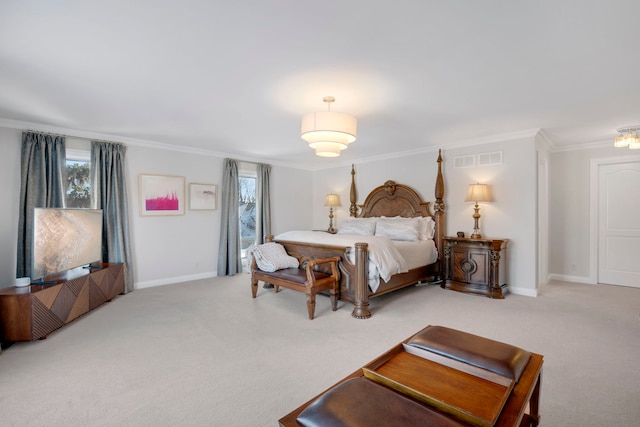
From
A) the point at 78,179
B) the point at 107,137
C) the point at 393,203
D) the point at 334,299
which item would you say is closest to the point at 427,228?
the point at 393,203

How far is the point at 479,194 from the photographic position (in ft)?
15.1

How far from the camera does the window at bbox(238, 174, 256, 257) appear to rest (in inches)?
253

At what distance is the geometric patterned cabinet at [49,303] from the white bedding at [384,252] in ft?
8.30

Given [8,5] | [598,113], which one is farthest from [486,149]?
[8,5]

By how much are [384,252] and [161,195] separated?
12.6 feet

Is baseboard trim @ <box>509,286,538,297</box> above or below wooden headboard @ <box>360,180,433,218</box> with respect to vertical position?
below

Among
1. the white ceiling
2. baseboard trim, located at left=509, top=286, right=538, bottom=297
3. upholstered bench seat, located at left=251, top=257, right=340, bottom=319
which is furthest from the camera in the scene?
baseboard trim, located at left=509, top=286, right=538, bottom=297

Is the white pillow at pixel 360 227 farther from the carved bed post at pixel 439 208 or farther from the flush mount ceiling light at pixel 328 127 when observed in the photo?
the flush mount ceiling light at pixel 328 127

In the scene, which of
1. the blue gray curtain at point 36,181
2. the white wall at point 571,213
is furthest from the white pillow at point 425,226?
the blue gray curtain at point 36,181

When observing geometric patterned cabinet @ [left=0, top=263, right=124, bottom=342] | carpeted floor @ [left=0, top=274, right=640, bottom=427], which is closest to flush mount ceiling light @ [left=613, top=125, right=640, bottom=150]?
carpeted floor @ [left=0, top=274, right=640, bottom=427]

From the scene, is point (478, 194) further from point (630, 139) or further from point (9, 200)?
point (9, 200)

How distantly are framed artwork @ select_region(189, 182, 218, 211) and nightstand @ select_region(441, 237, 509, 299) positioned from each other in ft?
13.9

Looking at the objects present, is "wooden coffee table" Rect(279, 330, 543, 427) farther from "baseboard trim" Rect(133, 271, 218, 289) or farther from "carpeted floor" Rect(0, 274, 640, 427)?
"baseboard trim" Rect(133, 271, 218, 289)

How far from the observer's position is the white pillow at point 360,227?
5.54 meters
